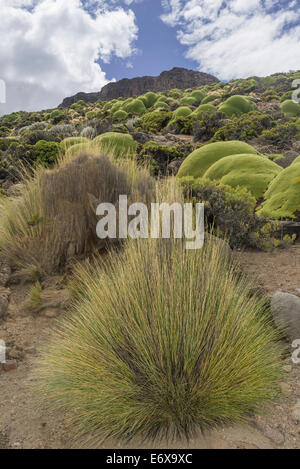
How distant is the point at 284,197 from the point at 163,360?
4.75 m

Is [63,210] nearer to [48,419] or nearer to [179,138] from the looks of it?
[48,419]

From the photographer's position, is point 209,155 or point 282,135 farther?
point 282,135

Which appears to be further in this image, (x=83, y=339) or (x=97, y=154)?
(x=97, y=154)

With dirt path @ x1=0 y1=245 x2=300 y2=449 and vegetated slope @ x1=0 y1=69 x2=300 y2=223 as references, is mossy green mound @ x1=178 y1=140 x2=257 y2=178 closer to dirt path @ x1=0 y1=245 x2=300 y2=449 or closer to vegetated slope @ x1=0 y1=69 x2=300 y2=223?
vegetated slope @ x1=0 y1=69 x2=300 y2=223

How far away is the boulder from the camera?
10.5 feet

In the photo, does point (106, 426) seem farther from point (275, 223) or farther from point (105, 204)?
point (275, 223)

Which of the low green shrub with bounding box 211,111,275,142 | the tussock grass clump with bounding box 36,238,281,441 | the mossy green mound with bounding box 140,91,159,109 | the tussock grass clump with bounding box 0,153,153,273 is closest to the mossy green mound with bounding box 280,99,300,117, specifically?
the low green shrub with bounding box 211,111,275,142

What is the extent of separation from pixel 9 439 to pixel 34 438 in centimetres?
16

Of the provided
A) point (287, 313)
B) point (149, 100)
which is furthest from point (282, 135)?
point (149, 100)

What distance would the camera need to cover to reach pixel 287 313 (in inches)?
130

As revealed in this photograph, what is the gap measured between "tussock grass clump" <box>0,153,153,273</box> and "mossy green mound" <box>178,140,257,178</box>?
3.77 meters

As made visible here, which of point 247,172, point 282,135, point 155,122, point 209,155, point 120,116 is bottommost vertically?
point 247,172

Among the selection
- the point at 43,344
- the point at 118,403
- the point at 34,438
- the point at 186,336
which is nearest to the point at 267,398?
the point at 186,336

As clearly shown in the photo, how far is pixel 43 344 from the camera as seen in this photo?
11.9 ft
